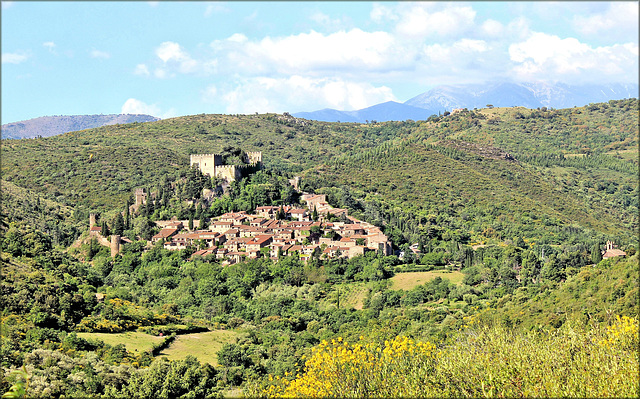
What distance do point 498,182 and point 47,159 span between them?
186 feet

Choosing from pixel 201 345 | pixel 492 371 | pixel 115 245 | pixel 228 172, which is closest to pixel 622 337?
pixel 492 371

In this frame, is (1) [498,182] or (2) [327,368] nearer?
(2) [327,368]

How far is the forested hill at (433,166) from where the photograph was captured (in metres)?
65.1

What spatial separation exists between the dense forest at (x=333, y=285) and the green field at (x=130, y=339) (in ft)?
0.54

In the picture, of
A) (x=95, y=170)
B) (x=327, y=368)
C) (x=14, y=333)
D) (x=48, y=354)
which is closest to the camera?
(x=327, y=368)

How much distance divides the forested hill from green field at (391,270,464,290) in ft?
25.0

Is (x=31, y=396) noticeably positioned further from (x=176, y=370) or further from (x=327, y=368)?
(x=327, y=368)

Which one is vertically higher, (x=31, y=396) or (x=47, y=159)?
(x=47, y=159)

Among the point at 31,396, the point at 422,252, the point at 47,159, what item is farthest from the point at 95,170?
the point at 31,396

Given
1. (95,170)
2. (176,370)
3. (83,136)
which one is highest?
(83,136)

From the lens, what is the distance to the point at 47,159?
251 ft

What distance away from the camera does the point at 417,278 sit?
4275 cm

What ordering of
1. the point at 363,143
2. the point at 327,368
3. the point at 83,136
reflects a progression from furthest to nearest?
the point at 363,143 < the point at 83,136 < the point at 327,368

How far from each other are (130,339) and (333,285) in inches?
604
